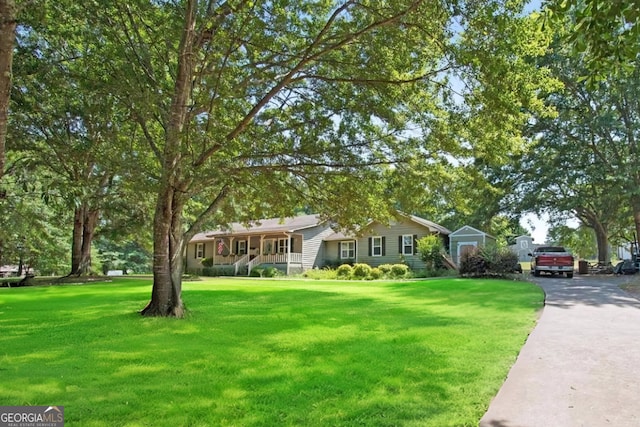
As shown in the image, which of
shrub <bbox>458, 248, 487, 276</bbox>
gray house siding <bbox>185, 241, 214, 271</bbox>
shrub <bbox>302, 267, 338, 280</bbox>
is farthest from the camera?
gray house siding <bbox>185, 241, 214, 271</bbox>

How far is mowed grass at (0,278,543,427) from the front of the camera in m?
3.77

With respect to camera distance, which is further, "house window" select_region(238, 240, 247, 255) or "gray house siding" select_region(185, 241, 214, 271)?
"gray house siding" select_region(185, 241, 214, 271)

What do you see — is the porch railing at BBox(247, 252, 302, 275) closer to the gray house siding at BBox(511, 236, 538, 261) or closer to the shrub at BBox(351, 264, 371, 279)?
the shrub at BBox(351, 264, 371, 279)

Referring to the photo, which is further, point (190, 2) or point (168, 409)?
point (190, 2)

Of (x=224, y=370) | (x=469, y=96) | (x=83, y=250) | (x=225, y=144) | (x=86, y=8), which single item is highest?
(x=86, y=8)

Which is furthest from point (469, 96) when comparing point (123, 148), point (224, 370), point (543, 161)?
point (543, 161)

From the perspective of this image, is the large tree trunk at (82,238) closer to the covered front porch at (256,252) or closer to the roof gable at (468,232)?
the covered front porch at (256,252)

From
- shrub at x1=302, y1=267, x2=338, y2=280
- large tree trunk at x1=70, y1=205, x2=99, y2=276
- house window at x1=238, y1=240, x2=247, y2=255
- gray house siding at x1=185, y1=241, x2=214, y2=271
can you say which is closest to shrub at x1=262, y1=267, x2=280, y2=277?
shrub at x1=302, y1=267, x2=338, y2=280

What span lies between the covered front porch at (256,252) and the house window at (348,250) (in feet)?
10.5

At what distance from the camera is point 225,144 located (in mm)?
8930

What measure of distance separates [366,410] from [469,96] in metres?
6.69

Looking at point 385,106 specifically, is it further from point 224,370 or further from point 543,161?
point 543,161

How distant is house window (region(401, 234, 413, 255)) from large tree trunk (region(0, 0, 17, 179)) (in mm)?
28203

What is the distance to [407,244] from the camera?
101ft
